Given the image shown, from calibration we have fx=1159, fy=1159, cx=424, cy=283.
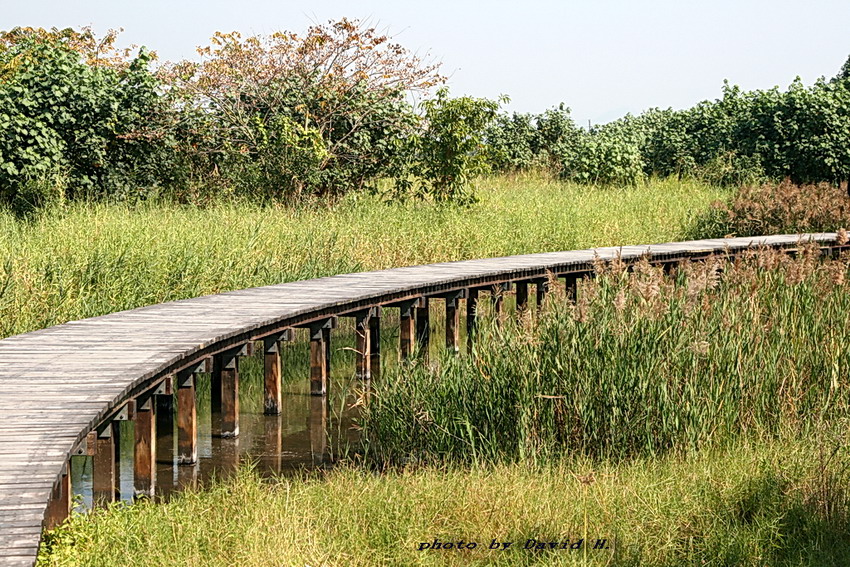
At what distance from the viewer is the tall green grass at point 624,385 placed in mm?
6348

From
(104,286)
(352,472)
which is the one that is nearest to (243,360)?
(104,286)

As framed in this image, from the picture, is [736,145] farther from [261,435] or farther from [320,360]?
[261,435]

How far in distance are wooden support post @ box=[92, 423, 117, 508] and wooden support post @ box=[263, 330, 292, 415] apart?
8.28ft

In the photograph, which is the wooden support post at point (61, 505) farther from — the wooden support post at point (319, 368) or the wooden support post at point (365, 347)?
the wooden support post at point (319, 368)

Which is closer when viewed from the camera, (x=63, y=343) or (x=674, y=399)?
(x=674, y=399)

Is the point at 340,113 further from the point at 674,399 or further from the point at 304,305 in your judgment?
the point at 674,399

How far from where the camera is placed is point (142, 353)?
6.55 meters

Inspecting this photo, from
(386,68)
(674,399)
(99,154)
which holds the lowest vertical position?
(674,399)

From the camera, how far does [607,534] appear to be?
16.4 feet

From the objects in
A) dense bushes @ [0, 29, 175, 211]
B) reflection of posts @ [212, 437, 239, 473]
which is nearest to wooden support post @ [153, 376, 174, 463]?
reflection of posts @ [212, 437, 239, 473]

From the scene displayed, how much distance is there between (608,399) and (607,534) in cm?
144

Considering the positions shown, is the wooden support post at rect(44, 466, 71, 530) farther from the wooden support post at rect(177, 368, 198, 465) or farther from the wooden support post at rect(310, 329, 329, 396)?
the wooden support post at rect(310, 329, 329, 396)

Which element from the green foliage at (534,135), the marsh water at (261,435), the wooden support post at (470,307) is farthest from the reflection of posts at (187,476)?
the green foliage at (534,135)

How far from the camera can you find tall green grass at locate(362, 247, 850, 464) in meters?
6.35
